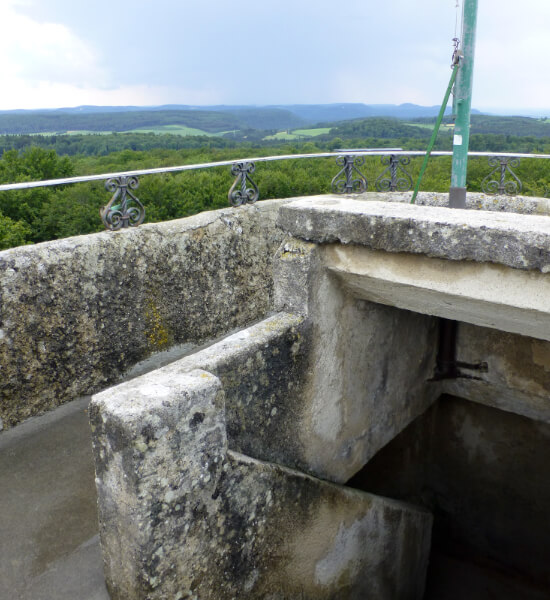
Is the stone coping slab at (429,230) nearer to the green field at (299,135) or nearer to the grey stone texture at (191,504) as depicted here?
the grey stone texture at (191,504)

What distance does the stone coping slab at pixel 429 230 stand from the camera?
100 inches

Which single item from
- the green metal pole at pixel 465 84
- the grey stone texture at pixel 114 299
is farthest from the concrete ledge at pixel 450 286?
the grey stone texture at pixel 114 299

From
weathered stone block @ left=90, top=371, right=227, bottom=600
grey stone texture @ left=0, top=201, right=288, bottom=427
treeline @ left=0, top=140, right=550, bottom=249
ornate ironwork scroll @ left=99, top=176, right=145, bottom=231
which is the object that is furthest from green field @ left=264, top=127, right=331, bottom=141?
weathered stone block @ left=90, top=371, right=227, bottom=600

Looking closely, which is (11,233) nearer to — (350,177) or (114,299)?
(350,177)

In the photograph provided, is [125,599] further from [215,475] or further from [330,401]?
[330,401]

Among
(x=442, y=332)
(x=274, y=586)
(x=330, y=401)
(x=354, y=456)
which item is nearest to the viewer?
(x=274, y=586)

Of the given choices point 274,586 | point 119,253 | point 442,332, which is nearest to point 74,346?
point 119,253

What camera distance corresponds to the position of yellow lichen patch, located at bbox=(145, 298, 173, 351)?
171 inches

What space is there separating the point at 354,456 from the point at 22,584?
93.3 inches

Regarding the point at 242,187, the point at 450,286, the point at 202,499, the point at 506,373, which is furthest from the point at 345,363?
the point at 242,187

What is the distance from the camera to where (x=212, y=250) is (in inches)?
192

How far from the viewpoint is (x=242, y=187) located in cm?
541

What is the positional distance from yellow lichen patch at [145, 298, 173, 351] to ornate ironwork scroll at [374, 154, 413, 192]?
3733 mm

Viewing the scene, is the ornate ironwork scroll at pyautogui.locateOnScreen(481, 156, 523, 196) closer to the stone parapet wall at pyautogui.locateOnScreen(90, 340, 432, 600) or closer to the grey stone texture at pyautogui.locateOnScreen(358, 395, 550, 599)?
the grey stone texture at pyautogui.locateOnScreen(358, 395, 550, 599)
